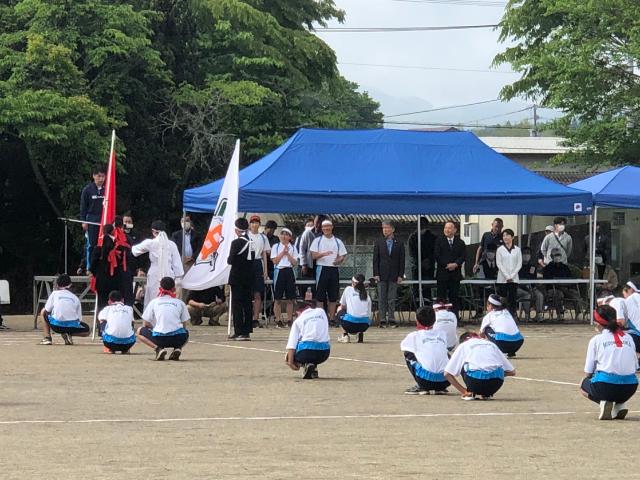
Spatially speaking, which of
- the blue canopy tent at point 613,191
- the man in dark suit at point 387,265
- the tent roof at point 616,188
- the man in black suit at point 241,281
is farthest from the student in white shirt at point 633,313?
the tent roof at point 616,188

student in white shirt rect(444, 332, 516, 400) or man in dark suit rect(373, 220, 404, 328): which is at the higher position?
man in dark suit rect(373, 220, 404, 328)

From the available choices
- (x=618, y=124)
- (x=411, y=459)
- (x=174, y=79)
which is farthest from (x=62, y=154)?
(x=411, y=459)

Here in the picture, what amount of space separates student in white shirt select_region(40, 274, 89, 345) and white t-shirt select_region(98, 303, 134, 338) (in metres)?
1.08

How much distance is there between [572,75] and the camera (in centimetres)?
3622

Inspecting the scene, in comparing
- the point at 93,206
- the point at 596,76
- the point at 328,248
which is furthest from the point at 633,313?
the point at 596,76

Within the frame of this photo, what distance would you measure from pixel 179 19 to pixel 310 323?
24.7 meters

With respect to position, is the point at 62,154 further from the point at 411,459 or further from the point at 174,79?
the point at 411,459

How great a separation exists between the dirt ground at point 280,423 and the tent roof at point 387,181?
6.51m

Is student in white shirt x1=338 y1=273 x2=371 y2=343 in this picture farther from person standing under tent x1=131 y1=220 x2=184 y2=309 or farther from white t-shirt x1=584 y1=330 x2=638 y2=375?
white t-shirt x1=584 y1=330 x2=638 y2=375

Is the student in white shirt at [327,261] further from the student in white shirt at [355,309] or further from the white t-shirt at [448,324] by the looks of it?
the white t-shirt at [448,324]

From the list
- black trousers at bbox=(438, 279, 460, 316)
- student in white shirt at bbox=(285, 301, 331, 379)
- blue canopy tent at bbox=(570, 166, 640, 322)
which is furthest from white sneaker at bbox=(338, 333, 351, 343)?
blue canopy tent at bbox=(570, 166, 640, 322)

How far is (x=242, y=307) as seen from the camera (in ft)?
69.8

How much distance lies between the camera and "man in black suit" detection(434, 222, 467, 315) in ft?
82.8

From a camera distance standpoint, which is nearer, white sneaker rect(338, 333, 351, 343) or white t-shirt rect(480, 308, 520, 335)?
white t-shirt rect(480, 308, 520, 335)
